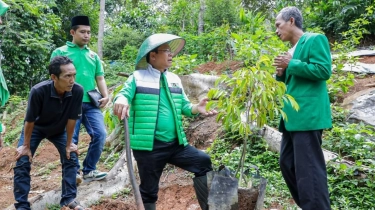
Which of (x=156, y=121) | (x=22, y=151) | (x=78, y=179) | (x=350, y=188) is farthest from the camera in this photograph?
(x=78, y=179)

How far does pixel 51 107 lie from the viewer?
12.1 feet

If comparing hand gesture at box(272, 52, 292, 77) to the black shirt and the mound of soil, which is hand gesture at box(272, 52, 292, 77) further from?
the black shirt

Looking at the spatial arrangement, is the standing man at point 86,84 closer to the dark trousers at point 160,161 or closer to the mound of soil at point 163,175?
the mound of soil at point 163,175

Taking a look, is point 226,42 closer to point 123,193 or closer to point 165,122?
point 123,193

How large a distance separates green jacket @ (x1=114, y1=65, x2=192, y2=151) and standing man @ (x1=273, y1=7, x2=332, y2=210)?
90 centimetres

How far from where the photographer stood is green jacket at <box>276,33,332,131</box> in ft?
9.49

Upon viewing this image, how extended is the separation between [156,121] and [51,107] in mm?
1155

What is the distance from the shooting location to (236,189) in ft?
10.5

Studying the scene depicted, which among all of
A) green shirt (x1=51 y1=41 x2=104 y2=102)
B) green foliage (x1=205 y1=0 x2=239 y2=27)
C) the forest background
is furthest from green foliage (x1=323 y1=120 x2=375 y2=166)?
green foliage (x1=205 y1=0 x2=239 y2=27)

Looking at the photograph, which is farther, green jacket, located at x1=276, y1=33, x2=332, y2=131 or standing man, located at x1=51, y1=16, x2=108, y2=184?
standing man, located at x1=51, y1=16, x2=108, y2=184

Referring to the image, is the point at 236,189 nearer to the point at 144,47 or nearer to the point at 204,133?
the point at 144,47

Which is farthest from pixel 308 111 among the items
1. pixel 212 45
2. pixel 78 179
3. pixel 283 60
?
pixel 212 45

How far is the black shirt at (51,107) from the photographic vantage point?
11.8 ft

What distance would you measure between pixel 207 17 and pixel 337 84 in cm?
904
